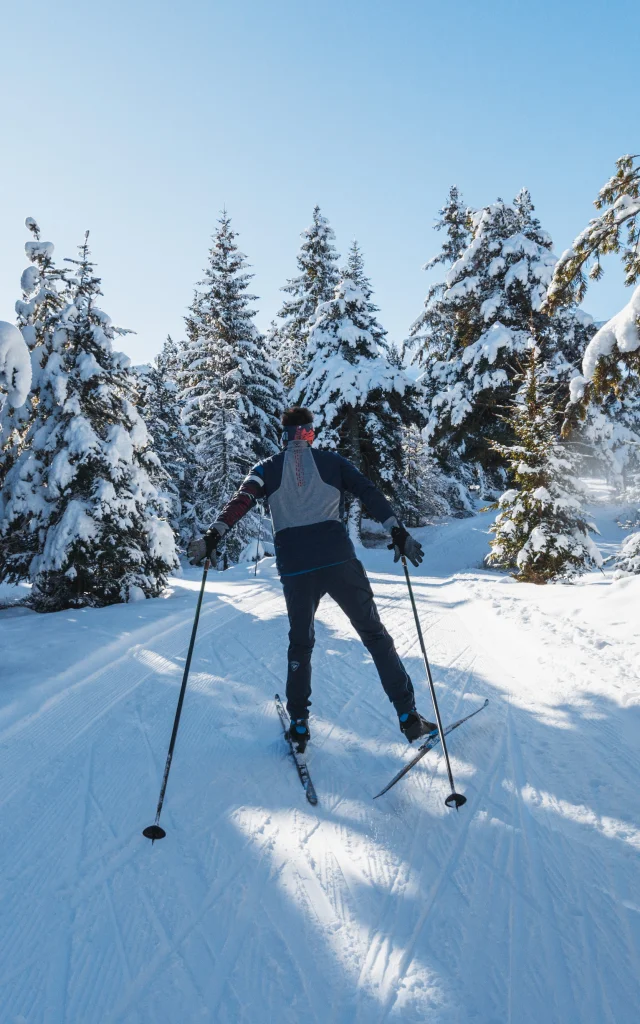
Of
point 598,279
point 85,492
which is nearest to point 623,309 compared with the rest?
point 598,279

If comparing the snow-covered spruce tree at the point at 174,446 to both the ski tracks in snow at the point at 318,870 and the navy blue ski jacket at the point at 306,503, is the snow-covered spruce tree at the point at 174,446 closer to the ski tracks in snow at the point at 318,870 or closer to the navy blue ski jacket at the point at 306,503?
the navy blue ski jacket at the point at 306,503

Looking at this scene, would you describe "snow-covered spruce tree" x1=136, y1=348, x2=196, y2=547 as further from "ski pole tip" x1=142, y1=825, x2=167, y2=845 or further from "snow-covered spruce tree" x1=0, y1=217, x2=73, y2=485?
"ski pole tip" x1=142, y1=825, x2=167, y2=845

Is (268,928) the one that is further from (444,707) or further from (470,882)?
(444,707)

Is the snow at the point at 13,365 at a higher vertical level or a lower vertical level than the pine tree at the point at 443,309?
lower

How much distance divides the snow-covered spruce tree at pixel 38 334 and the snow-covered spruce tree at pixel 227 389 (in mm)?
11372

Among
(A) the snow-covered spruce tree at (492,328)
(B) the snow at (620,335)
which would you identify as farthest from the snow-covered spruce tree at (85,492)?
(A) the snow-covered spruce tree at (492,328)

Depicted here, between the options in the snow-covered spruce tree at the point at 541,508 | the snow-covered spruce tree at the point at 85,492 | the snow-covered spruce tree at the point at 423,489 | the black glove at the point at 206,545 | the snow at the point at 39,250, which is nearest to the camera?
the black glove at the point at 206,545

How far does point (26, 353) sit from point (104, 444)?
4424mm

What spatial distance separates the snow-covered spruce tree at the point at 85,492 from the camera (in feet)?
31.5

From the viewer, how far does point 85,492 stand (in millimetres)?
10023

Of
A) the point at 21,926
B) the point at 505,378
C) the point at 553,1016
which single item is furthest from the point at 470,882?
the point at 505,378

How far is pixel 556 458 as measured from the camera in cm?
1180

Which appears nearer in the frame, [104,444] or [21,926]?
[21,926]

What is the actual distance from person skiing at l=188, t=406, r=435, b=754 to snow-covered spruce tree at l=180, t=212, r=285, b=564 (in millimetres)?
18250
